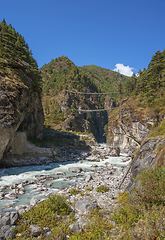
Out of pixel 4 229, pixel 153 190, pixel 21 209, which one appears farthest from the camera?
pixel 21 209

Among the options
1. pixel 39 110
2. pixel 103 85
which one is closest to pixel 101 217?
pixel 39 110

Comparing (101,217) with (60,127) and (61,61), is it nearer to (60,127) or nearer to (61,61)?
(60,127)

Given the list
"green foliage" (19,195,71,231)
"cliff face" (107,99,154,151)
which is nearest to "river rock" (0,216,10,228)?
"green foliage" (19,195,71,231)

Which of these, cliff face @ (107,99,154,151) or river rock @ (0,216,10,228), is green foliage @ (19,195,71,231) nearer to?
river rock @ (0,216,10,228)

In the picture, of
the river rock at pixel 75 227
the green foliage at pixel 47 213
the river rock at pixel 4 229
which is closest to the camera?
the river rock at pixel 4 229

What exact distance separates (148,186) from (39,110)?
31699 mm

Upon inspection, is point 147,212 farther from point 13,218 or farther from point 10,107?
point 10,107

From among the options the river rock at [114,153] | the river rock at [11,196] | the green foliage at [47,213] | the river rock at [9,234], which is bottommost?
the river rock at [114,153]

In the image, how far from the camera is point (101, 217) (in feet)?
20.9

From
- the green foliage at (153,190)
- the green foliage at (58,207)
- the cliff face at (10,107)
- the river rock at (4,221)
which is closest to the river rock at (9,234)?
the river rock at (4,221)

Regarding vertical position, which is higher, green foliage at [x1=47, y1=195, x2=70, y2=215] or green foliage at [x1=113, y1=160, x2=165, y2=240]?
green foliage at [x1=113, y1=160, x2=165, y2=240]

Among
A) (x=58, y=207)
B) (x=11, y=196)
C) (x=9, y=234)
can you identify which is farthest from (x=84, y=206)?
(x=11, y=196)

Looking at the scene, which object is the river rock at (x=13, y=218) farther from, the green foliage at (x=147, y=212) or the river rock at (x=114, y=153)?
the river rock at (x=114, y=153)

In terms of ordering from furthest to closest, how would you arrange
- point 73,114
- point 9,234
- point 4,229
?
point 73,114
point 4,229
point 9,234
